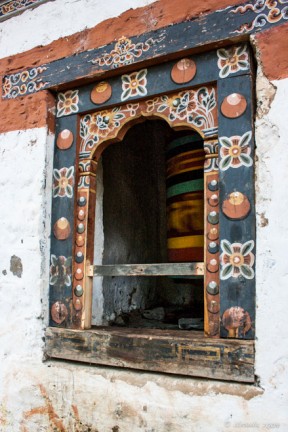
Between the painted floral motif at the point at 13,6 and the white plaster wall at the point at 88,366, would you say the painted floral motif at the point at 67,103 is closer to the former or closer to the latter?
the white plaster wall at the point at 88,366

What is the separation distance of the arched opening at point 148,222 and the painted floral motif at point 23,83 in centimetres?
66

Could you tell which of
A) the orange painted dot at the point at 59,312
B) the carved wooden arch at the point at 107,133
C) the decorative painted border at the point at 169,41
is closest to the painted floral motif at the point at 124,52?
the decorative painted border at the point at 169,41

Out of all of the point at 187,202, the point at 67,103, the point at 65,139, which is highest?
the point at 67,103

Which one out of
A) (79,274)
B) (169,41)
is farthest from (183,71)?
(79,274)

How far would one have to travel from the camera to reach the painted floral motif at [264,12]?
1862 millimetres

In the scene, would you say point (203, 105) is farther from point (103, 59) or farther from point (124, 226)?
point (124, 226)

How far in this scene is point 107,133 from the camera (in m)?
2.35

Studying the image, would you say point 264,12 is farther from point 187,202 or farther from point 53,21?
point 53,21

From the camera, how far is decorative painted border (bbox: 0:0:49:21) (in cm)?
270

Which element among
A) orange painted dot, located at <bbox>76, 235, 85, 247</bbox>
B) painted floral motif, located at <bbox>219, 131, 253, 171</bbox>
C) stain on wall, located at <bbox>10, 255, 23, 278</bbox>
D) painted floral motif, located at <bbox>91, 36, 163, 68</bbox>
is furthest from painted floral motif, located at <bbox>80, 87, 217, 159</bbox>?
stain on wall, located at <bbox>10, 255, 23, 278</bbox>

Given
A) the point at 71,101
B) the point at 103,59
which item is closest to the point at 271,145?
the point at 103,59

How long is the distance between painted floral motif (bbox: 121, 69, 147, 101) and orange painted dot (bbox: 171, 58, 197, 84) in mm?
169

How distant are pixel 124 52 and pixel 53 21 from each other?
0.62 meters

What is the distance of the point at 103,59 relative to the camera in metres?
2.32
